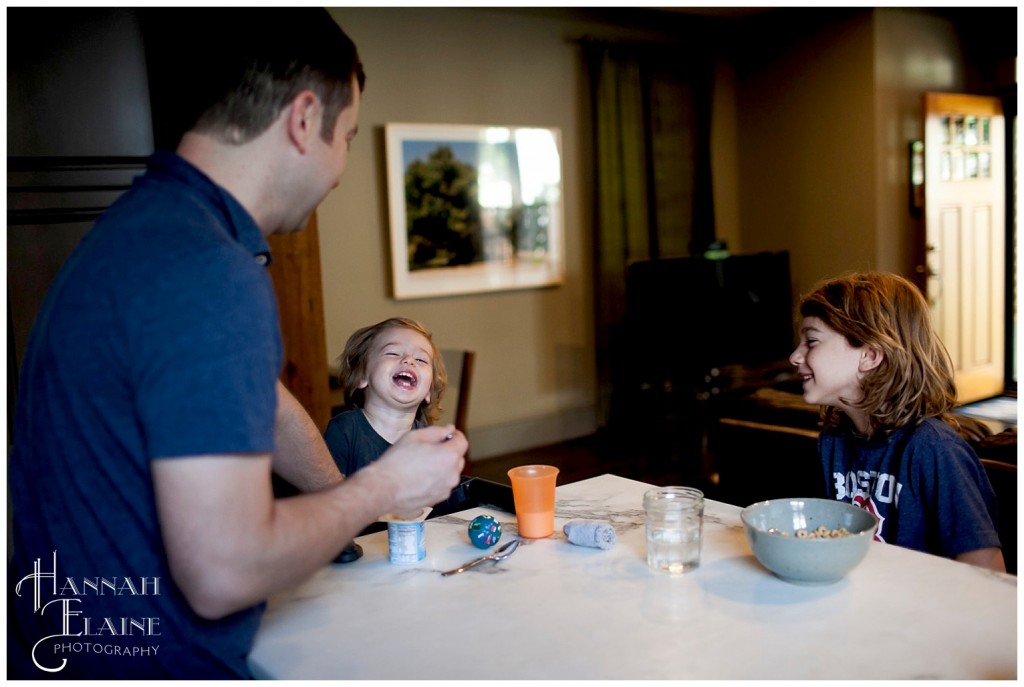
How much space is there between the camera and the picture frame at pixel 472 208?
514 cm

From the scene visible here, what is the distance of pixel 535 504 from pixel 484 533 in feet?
0.33

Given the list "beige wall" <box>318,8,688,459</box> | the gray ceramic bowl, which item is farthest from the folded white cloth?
"beige wall" <box>318,8,688,459</box>

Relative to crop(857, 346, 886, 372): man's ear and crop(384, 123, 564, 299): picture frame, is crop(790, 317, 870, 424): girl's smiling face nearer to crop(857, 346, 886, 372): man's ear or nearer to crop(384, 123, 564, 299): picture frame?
crop(857, 346, 886, 372): man's ear

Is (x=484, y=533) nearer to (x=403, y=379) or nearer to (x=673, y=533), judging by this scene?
(x=673, y=533)

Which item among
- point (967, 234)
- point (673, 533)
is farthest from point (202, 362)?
point (967, 234)

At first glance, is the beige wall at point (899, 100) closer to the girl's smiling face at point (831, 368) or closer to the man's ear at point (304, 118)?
the girl's smiling face at point (831, 368)

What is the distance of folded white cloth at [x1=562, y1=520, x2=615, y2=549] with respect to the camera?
1.42 metres

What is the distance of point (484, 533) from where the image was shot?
1.45m

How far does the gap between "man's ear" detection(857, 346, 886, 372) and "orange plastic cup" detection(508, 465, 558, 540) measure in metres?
0.74

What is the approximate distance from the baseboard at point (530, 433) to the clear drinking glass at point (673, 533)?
413 centimetres

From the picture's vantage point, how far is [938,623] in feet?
3.64

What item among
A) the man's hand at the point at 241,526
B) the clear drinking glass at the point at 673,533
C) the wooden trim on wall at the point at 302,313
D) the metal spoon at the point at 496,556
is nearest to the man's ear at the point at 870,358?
the clear drinking glass at the point at 673,533

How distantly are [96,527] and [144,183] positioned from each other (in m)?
0.38

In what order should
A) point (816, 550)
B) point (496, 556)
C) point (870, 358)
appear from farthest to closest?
point (870, 358), point (496, 556), point (816, 550)
